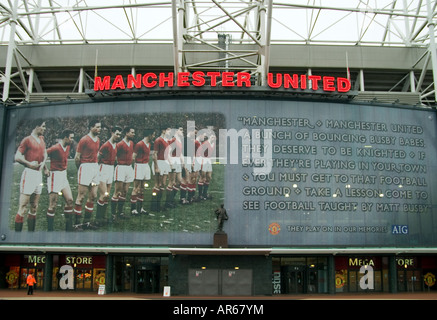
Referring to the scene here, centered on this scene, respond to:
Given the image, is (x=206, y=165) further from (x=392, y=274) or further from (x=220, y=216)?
(x=392, y=274)

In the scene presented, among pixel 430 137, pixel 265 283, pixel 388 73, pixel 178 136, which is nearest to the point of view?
pixel 265 283

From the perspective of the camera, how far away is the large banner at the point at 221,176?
39.7 meters

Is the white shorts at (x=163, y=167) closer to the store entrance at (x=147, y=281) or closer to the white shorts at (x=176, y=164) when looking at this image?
the white shorts at (x=176, y=164)

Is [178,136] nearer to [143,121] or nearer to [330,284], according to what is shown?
[143,121]

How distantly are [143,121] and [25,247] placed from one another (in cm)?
1625

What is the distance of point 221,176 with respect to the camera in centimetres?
4012

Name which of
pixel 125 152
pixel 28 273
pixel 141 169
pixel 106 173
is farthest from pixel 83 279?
pixel 125 152

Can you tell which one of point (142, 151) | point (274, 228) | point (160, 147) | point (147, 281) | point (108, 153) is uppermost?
point (160, 147)

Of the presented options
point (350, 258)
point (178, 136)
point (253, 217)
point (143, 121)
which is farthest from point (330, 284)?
point (143, 121)

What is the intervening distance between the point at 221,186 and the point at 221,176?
3.13 ft

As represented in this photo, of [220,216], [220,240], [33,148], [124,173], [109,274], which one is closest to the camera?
[220,240]

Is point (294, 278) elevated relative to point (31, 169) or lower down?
lower down

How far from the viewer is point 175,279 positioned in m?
38.3

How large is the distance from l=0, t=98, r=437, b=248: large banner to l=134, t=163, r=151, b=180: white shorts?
0.45 ft
